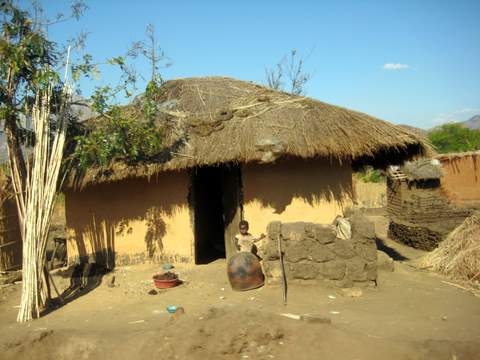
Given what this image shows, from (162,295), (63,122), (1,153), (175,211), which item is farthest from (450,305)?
(1,153)

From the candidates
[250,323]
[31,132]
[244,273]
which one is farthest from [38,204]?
[250,323]

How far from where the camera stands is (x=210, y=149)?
22.9 feet

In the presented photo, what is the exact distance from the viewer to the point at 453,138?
2638 centimetres

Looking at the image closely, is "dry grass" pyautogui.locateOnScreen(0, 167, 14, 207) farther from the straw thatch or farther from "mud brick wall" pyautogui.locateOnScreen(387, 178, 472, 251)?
the straw thatch

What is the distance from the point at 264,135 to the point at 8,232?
4.74m

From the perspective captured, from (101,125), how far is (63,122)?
0.98 meters

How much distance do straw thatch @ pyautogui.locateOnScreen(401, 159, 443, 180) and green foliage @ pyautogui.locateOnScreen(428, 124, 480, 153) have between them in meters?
14.0

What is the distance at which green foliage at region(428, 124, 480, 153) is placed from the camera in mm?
25389

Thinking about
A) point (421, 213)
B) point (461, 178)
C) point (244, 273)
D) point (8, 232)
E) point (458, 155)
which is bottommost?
point (244, 273)

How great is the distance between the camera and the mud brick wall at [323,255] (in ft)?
18.9

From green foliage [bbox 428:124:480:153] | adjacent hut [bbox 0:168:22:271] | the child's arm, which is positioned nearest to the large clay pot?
the child's arm

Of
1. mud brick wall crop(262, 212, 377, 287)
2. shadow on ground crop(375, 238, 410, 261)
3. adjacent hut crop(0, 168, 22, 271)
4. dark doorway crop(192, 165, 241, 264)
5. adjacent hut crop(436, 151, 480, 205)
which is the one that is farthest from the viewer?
adjacent hut crop(436, 151, 480, 205)

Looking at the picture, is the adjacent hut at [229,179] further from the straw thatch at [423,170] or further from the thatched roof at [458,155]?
Result: the thatched roof at [458,155]

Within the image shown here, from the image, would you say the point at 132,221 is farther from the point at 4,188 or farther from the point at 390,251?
the point at 390,251
